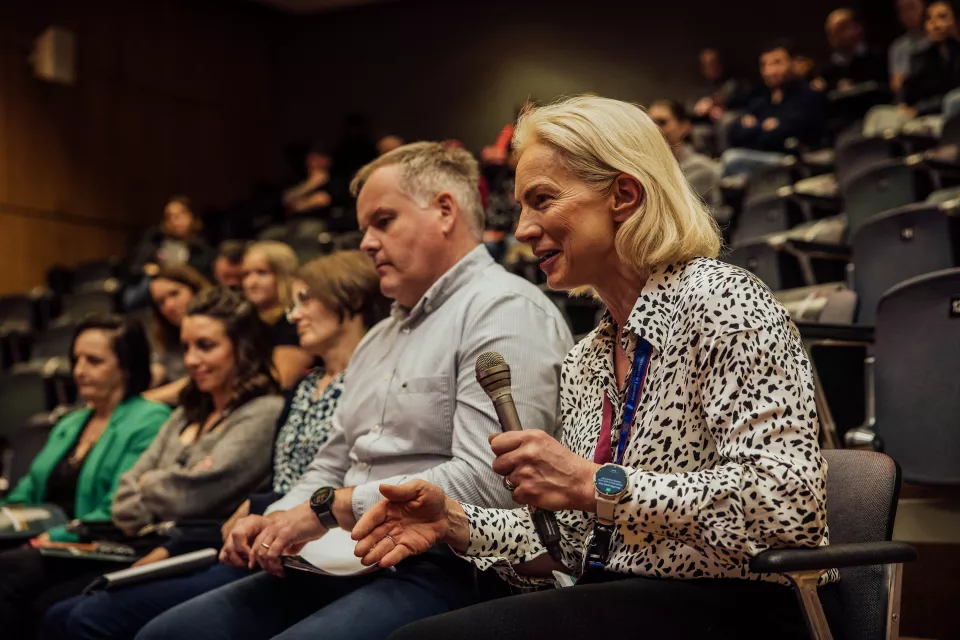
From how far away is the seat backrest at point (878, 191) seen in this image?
380cm

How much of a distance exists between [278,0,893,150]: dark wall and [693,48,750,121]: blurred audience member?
413mm

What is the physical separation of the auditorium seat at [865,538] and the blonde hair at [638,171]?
0.36m

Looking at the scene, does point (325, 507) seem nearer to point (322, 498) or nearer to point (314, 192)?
point (322, 498)

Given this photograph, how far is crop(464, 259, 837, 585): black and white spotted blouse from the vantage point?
3.67 feet

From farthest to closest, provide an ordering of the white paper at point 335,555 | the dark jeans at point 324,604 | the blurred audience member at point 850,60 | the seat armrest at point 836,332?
the blurred audience member at point 850,60, the seat armrest at point 836,332, the white paper at point 335,555, the dark jeans at point 324,604

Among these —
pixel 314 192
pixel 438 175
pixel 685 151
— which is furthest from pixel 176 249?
pixel 438 175

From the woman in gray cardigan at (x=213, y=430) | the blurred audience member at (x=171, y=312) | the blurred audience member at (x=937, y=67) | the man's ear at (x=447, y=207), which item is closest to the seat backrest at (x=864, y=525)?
the man's ear at (x=447, y=207)

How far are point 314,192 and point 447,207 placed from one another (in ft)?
22.1

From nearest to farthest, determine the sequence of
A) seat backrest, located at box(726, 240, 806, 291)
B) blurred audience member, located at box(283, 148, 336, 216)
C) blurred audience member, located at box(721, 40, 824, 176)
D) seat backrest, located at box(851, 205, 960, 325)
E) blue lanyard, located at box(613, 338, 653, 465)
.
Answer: blue lanyard, located at box(613, 338, 653, 465), seat backrest, located at box(851, 205, 960, 325), seat backrest, located at box(726, 240, 806, 291), blurred audience member, located at box(721, 40, 824, 176), blurred audience member, located at box(283, 148, 336, 216)

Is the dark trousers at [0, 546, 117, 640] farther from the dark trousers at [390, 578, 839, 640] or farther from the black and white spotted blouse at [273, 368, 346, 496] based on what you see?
the dark trousers at [390, 578, 839, 640]

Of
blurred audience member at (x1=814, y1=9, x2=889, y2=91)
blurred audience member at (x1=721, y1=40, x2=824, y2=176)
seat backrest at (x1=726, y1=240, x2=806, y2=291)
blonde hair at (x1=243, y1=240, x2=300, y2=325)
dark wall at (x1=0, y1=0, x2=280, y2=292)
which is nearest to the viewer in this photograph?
seat backrest at (x1=726, y1=240, x2=806, y2=291)

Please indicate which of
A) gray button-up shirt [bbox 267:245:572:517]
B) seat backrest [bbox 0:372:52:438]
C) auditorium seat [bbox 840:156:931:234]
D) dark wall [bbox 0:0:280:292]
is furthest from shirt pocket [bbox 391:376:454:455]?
dark wall [bbox 0:0:280:292]

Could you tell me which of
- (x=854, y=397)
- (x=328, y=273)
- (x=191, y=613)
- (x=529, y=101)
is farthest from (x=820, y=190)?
(x=191, y=613)

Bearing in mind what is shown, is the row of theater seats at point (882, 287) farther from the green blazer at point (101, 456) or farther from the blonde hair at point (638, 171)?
the green blazer at point (101, 456)
